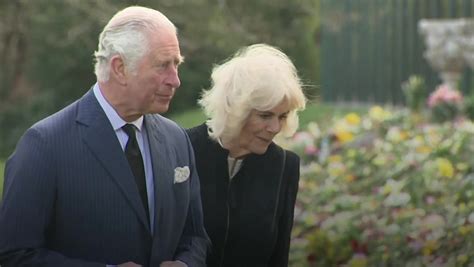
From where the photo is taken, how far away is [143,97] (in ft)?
12.7

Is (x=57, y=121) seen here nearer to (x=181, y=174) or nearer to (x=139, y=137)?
(x=139, y=137)

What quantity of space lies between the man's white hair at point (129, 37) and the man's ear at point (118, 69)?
0.01 m

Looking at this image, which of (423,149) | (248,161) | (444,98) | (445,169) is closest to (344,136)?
(444,98)

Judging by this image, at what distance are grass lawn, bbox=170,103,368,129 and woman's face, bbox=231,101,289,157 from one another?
937cm

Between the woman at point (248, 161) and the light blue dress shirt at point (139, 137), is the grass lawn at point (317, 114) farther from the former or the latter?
the light blue dress shirt at point (139, 137)

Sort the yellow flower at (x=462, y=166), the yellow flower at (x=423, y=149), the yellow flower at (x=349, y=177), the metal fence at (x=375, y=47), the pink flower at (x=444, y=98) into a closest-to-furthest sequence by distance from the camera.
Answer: the yellow flower at (x=462, y=166), the yellow flower at (x=349, y=177), the yellow flower at (x=423, y=149), the pink flower at (x=444, y=98), the metal fence at (x=375, y=47)

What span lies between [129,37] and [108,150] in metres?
0.35

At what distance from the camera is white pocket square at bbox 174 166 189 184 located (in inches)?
159

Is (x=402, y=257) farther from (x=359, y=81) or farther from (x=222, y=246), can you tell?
(x=359, y=81)

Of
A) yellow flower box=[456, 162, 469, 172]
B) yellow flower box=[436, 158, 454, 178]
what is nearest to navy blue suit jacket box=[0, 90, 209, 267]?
yellow flower box=[436, 158, 454, 178]

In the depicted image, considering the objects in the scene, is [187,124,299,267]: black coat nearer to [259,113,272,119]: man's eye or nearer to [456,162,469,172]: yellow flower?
[259,113,272,119]: man's eye

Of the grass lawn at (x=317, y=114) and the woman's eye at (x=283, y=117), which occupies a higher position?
the woman's eye at (x=283, y=117)

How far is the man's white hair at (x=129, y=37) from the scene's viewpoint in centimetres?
384

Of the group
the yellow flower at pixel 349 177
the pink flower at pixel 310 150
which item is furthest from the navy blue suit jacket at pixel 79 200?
the pink flower at pixel 310 150
